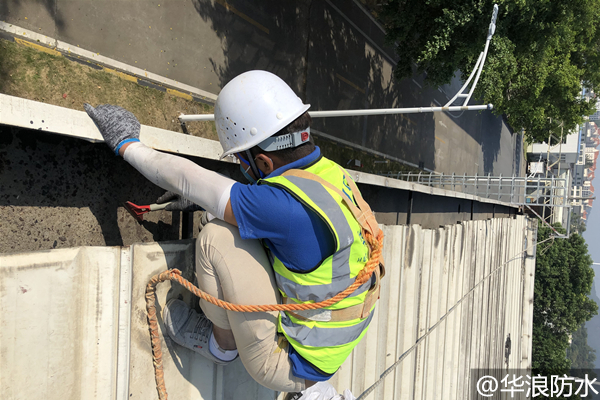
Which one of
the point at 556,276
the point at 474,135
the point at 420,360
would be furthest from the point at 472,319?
the point at 556,276

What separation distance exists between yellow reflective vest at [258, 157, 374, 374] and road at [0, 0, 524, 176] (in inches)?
221

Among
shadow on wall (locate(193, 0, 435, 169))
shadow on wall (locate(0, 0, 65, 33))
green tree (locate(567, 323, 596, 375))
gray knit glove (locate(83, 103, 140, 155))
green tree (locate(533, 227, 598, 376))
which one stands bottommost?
green tree (locate(567, 323, 596, 375))

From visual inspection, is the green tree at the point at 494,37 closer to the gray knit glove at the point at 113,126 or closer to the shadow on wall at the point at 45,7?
the shadow on wall at the point at 45,7

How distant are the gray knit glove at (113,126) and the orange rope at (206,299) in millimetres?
1034

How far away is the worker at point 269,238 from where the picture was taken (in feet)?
7.91

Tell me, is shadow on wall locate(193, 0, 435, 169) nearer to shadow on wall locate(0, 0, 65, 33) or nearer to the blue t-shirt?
shadow on wall locate(0, 0, 65, 33)

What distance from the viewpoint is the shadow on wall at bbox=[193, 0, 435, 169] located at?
8703 millimetres

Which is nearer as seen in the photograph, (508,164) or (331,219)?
(331,219)

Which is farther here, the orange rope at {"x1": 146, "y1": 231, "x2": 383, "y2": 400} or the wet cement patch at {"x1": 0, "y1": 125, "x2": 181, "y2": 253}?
the wet cement patch at {"x1": 0, "y1": 125, "x2": 181, "y2": 253}

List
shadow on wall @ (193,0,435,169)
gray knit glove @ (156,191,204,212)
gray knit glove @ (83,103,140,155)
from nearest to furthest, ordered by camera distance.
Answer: gray knit glove @ (83,103,140,155)
gray knit glove @ (156,191,204,212)
shadow on wall @ (193,0,435,169)

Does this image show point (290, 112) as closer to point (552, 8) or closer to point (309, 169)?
point (309, 169)

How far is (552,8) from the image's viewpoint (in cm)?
833

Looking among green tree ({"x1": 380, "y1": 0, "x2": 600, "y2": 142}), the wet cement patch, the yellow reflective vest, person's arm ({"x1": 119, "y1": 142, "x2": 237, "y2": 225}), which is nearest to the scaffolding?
green tree ({"x1": 380, "y1": 0, "x2": 600, "y2": 142})

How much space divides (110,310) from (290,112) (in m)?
1.90
